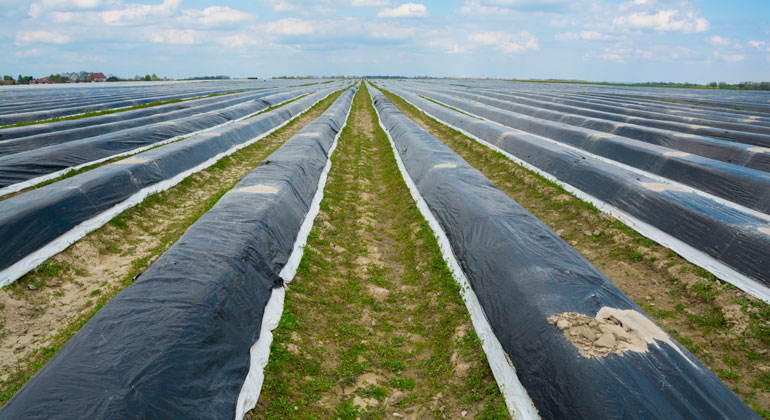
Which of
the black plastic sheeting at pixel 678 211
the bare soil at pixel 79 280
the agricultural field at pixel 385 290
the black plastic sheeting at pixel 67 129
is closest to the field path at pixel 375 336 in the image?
the agricultural field at pixel 385 290

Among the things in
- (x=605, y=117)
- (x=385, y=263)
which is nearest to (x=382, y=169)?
(x=385, y=263)

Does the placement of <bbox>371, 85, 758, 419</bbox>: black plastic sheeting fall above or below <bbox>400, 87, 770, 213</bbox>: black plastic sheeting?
below

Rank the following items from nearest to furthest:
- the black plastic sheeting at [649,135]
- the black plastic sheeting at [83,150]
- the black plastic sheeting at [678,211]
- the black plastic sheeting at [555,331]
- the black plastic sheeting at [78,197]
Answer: the black plastic sheeting at [555,331] < the black plastic sheeting at [678,211] < the black plastic sheeting at [78,197] < the black plastic sheeting at [83,150] < the black plastic sheeting at [649,135]

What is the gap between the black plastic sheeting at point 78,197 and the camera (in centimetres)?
535

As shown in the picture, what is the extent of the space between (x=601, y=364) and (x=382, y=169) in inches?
371

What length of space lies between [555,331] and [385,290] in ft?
8.98

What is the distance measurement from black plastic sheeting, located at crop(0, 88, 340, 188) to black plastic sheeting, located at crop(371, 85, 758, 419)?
10.5m

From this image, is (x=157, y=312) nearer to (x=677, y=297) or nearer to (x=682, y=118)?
(x=677, y=297)

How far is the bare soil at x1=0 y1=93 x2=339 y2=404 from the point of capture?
4.05m

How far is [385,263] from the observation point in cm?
621

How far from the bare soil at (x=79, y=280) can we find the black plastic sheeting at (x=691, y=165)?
11908 mm

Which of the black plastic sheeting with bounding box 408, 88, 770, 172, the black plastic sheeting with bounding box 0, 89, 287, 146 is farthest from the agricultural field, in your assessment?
the black plastic sheeting with bounding box 0, 89, 287, 146

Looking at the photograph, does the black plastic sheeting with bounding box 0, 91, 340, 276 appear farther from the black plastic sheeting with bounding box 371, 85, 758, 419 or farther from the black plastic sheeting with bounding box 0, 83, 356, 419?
the black plastic sheeting with bounding box 371, 85, 758, 419

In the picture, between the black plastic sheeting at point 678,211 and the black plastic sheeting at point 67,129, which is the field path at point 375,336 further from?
the black plastic sheeting at point 67,129
